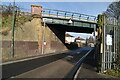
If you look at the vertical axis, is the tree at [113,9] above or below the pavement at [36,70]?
above

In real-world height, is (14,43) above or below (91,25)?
below

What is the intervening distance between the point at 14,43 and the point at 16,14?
5023 millimetres

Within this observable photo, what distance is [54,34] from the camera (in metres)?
28.8

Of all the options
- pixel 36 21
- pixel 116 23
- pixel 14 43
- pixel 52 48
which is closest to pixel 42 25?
pixel 36 21

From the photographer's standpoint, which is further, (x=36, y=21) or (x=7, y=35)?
(x=36, y=21)

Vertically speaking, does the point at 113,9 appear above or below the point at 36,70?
above

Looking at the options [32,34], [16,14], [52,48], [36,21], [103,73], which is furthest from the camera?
[52,48]

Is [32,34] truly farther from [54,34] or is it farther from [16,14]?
[54,34]

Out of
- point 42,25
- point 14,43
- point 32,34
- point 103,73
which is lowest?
point 103,73

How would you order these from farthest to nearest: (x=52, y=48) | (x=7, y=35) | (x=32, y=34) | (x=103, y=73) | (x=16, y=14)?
1. (x=52, y=48)
2. (x=32, y=34)
3. (x=16, y=14)
4. (x=7, y=35)
5. (x=103, y=73)

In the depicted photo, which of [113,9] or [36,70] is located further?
[113,9]

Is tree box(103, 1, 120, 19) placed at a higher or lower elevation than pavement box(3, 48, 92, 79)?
higher

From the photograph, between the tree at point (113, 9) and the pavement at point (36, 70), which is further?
the tree at point (113, 9)

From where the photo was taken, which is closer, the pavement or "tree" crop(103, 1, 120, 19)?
the pavement
